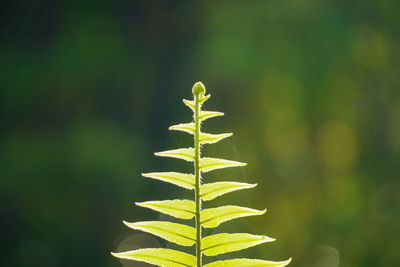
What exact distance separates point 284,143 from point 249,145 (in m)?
1.05

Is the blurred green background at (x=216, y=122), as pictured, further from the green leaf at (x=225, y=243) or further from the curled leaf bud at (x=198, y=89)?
the curled leaf bud at (x=198, y=89)

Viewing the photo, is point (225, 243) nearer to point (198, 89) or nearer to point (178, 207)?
point (178, 207)

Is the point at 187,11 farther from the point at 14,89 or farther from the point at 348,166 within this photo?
the point at 348,166

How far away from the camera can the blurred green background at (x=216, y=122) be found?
40.0 ft

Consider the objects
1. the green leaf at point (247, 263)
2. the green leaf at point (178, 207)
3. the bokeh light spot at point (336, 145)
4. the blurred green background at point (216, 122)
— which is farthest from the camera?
the bokeh light spot at point (336, 145)

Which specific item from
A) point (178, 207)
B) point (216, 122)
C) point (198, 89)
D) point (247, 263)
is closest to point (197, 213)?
point (178, 207)

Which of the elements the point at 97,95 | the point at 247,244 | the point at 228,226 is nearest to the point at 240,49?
the point at 97,95

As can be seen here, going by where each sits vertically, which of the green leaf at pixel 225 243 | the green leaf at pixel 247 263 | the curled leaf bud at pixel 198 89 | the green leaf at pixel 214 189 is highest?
the curled leaf bud at pixel 198 89

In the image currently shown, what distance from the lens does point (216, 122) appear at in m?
13.8

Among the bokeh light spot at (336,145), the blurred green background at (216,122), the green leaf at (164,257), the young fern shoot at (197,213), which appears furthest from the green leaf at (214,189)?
the bokeh light spot at (336,145)

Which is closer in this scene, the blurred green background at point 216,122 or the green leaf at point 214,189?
the green leaf at point 214,189

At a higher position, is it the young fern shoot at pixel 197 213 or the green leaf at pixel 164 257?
the young fern shoot at pixel 197 213

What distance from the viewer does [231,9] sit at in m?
18.1

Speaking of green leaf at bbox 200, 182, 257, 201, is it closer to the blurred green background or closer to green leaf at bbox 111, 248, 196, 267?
green leaf at bbox 111, 248, 196, 267
